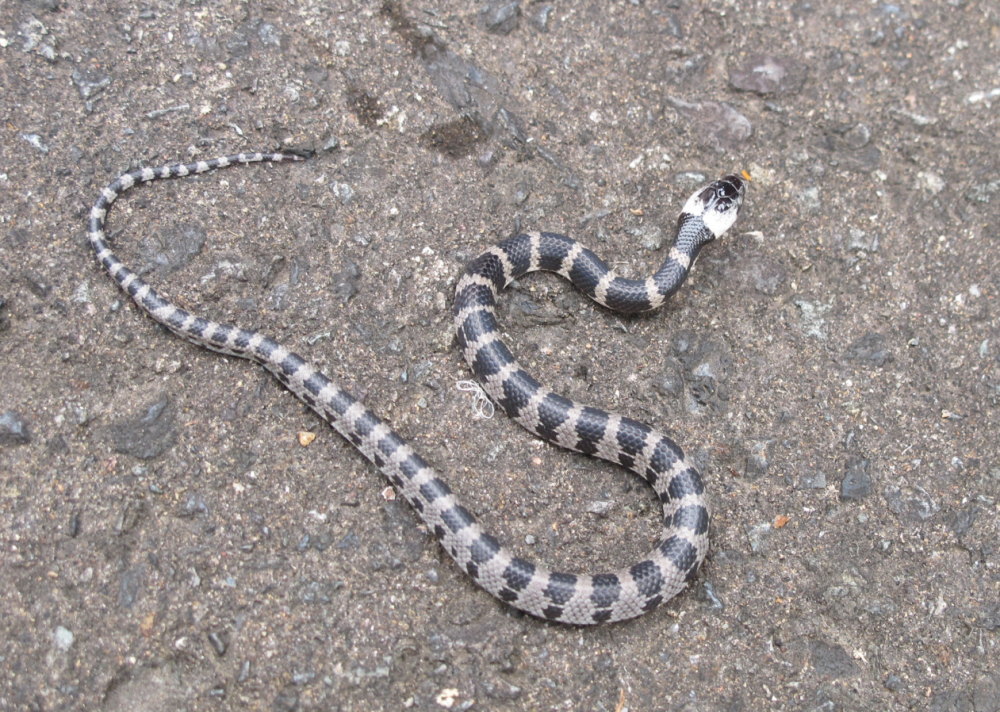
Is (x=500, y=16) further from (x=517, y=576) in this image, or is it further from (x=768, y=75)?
(x=517, y=576)

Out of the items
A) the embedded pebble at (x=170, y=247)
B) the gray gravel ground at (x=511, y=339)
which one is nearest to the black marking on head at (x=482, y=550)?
the gray gravel ground at (x=511, y=339)

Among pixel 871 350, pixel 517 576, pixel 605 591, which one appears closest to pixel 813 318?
pixel 871 350

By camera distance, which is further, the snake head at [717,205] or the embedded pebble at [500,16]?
the embedded pebble at [500,16]

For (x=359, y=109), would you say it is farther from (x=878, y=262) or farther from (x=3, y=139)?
(x=878, y=262)

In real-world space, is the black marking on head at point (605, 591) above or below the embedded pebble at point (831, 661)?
below

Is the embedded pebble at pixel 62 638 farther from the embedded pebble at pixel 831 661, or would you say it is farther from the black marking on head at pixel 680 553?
the embedded pebble at pixel 831 661

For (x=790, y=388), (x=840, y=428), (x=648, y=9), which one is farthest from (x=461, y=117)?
(x=840, y=428)
